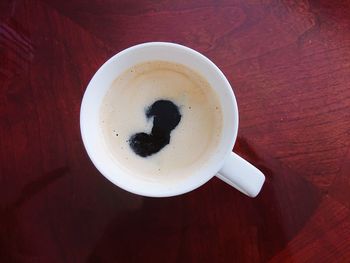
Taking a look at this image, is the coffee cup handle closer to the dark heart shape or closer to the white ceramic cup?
the white ceramic cup

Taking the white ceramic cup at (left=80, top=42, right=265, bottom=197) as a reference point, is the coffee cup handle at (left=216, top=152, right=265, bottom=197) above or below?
below

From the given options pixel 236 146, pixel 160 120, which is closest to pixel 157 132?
pixel 160 120

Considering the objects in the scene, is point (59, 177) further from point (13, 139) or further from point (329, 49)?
point (329, 49)

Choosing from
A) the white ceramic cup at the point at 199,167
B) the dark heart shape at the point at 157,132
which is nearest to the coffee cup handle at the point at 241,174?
the white ceramic cup at the point at 199,167

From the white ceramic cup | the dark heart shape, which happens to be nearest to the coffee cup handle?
the white ceramic cup

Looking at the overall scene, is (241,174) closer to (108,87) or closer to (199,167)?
(199,167)
